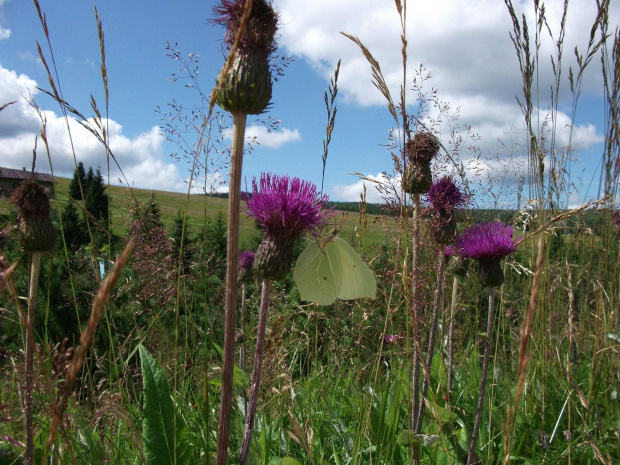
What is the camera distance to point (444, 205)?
10.2 feet

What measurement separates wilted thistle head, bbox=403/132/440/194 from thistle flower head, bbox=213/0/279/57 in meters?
1.49

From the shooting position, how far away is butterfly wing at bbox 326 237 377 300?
7.62ft

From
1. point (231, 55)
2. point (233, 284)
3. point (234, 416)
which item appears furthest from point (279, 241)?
point (234, 416)

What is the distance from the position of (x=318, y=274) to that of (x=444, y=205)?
1.29 metres

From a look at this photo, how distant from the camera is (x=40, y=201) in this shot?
2.52 m

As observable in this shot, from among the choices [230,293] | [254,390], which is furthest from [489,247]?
[230,293]

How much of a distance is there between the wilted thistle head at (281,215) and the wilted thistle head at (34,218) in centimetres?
123

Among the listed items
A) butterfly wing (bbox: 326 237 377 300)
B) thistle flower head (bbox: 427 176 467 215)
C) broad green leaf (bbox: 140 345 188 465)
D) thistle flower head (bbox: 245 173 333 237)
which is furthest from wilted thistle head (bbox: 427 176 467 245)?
broad green leaf (bbox: 140 345 188 465)

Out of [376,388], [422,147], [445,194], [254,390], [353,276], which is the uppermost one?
[422,147]

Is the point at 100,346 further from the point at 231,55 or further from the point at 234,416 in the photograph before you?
the point at 231,55

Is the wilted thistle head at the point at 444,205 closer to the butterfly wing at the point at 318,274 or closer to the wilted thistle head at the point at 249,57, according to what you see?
→ the butterfly wing at the point at 318,274

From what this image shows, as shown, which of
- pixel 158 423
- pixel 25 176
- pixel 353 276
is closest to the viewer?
pixel 158 423

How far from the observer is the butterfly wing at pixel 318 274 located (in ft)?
6.91

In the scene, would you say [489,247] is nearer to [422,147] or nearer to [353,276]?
[422,147]
